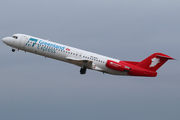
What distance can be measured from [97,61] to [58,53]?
6.69m

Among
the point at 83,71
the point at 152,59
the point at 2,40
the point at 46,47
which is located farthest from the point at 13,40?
the point at 152,59

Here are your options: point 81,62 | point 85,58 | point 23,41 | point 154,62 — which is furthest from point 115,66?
point 23,41

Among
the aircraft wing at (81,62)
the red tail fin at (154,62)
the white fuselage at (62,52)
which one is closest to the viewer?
the aircraft wing at (81,62)

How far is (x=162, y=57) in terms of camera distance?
44875 mm

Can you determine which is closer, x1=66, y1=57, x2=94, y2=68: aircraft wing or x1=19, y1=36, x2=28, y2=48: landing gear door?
x1=66, y1=57, x2=94, y2=68: aircraft wing

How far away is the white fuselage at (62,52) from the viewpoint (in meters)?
43.6

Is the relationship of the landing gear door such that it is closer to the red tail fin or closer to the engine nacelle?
the engine nacelle

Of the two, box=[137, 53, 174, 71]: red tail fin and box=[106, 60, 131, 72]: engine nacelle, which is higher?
box=[137, 53, 174, 71]: red tail fin

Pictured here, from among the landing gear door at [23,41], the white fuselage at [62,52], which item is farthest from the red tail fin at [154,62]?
the landing gear door at [23,41]

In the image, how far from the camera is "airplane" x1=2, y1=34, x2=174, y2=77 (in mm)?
43625

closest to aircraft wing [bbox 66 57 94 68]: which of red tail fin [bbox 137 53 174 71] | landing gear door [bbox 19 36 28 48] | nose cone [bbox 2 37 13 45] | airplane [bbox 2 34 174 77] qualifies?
airplane [bbox 2 34 174 77]

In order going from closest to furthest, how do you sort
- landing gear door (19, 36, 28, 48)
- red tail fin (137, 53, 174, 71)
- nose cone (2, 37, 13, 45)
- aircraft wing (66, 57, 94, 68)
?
aircraft wing (66, 57, 94, 68), landing gear door (19, 36, 28, 48), red tail fin (137, 53, 174, 71), nose cone (2, 37, 13, 45)

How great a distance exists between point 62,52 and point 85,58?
13.0 feet

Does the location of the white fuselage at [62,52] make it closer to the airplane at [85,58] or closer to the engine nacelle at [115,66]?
the airplane at [85,58]
